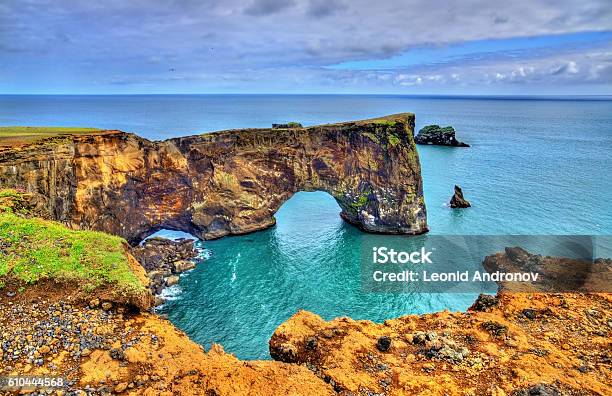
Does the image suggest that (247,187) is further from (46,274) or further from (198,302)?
(46,274)

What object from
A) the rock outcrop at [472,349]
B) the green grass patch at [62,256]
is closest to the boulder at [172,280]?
the green grass patch at [62,256]

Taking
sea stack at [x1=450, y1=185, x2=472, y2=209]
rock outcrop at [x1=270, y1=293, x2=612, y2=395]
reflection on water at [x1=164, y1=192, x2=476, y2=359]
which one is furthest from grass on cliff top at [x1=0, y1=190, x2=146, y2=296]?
sea stack at [x1=450, y1=185, x2=472, y2=209]

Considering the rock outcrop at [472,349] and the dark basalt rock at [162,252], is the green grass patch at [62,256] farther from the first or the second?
the dark basalt rock at [162,252]

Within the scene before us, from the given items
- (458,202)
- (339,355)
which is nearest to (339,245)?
(458,202)

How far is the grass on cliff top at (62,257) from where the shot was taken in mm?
15797

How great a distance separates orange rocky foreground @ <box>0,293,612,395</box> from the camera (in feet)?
40.4

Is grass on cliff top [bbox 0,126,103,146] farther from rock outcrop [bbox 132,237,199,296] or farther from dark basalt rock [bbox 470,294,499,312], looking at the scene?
dark basalt rock [bbox 470,294,499,312]

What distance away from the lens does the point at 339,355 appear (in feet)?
49.6

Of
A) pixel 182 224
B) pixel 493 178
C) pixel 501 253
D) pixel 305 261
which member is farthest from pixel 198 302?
pixel 493 178

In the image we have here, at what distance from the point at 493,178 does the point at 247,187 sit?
49.1 m

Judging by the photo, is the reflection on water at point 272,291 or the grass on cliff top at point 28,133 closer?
the reflection on water at point 272,291

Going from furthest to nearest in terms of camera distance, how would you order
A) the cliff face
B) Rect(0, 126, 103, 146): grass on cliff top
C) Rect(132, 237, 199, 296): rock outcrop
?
the cliff face → Rect(132, 237, 199, 296): rock outcrop → Rect(0, 126, 103, 146): grass on cliff top

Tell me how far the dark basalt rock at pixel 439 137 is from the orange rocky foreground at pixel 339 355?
101818 mm

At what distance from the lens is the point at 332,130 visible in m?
52.0
